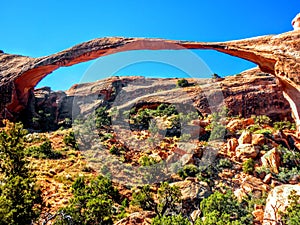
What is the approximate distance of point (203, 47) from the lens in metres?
9.48

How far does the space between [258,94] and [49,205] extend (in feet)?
88.3

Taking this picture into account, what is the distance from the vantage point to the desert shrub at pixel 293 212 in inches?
429

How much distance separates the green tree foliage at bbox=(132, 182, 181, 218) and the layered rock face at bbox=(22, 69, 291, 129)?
18113mm

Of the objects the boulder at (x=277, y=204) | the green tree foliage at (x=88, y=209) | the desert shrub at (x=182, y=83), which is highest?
the desert shrub at (x=182, y=83)

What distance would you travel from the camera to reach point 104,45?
481 inches

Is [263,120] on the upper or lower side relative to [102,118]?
upper

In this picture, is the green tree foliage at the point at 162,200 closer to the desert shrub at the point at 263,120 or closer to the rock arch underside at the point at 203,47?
the rock arch underside at the point at 203,47

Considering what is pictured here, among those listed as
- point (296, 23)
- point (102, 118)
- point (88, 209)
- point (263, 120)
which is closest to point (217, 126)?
point (263, 120)

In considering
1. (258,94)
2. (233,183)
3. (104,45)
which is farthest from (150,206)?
(258,94)

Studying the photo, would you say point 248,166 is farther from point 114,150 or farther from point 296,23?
point 296,23

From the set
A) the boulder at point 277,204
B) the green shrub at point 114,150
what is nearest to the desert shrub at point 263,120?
the green shrub at point 114,150

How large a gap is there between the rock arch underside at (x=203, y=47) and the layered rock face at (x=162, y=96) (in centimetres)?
1033

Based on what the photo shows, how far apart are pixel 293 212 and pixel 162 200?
696 cm

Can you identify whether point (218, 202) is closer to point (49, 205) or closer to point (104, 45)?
point (49, 205)
